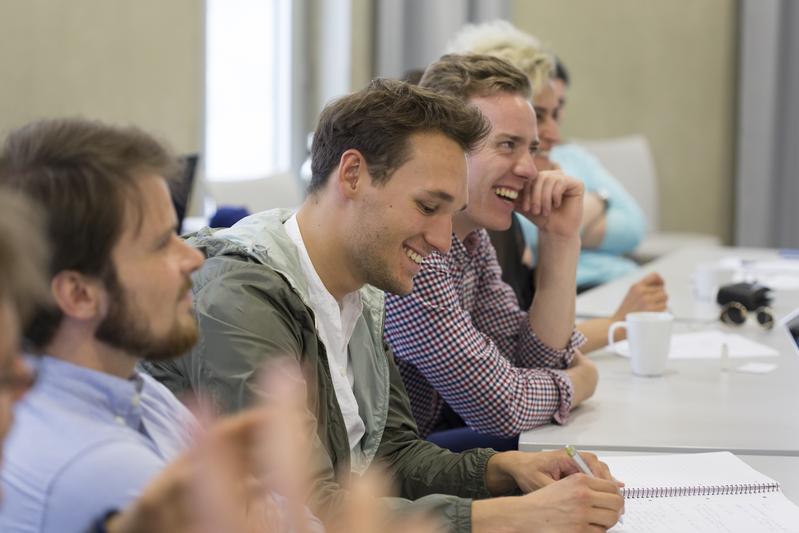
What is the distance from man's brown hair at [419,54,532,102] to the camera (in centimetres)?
205

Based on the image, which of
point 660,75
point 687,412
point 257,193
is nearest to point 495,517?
point 687,412

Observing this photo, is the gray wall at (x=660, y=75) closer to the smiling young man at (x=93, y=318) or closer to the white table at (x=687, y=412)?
the white table at (x=687, y=412)

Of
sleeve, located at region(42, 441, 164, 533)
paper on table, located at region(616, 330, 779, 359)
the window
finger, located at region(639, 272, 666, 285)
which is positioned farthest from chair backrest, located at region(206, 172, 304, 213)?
sleeve, located at region(42, 441, 164, 533)

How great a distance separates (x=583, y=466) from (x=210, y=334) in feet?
1.71

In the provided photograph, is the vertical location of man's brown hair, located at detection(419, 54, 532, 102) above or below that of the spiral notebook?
above

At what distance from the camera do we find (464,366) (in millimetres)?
1751

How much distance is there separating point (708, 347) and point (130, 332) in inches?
60.7

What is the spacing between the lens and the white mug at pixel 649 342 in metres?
1.95

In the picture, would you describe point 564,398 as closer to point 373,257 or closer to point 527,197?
point 373,257

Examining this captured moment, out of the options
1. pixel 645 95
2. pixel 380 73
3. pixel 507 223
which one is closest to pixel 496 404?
pixel 507 223

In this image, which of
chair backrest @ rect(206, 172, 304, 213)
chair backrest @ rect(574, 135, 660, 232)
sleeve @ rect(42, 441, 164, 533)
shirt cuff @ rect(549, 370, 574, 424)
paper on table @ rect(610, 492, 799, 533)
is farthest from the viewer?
chair backrest @ rect(574, 135, 660, 232)

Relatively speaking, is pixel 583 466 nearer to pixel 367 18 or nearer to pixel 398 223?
pixel 398 223

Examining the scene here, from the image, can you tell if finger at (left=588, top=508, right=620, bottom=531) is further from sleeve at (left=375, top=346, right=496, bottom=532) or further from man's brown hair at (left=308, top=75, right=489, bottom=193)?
man's brown hair at (left=308, top=75, right=489, bottom=193)

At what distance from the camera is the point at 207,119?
429 centimetres
